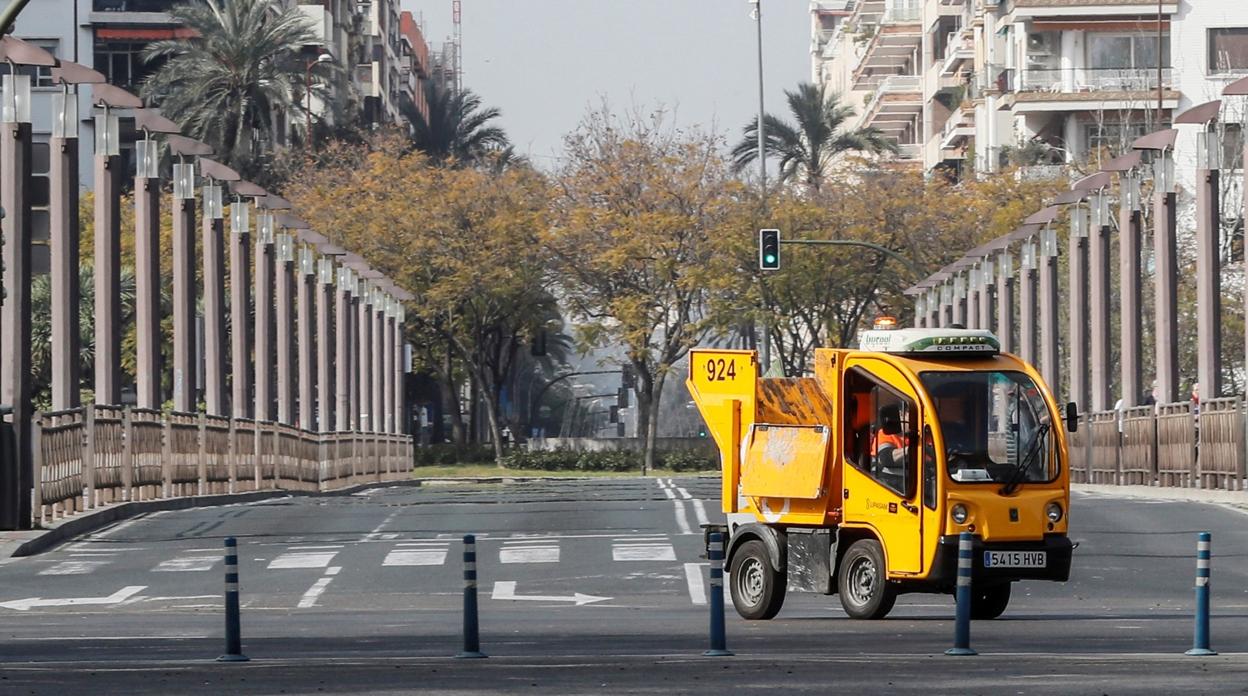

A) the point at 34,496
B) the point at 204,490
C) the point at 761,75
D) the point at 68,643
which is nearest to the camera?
the point at 68,643

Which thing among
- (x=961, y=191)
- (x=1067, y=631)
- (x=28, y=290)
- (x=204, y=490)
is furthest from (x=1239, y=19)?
(x=1067, y=631)

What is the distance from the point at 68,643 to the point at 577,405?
14776 cm

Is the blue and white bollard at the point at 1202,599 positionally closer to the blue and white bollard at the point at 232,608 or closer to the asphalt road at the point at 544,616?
the asphalt road at the point at 544,616

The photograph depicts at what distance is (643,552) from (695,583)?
361 centimetres

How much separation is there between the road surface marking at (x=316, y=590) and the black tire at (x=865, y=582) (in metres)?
5.18

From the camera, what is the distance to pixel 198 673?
14.4 m

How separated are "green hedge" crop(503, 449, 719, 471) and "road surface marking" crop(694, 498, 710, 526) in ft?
177

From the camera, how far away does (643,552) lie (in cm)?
2759

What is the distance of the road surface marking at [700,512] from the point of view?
3296cm

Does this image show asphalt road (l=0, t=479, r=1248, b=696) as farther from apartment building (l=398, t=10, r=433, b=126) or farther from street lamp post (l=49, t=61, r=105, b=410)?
apartment building (l=398, t=10, r=433, b=126)

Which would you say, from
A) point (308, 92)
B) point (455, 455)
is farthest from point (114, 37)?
point (455, 455)

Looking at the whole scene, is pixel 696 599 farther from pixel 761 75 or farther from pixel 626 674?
pixel 761 75

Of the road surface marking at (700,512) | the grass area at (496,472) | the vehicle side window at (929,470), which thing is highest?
the vehicle side window at (929,470)

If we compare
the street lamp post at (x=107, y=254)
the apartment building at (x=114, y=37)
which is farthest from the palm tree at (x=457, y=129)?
the street lamp post at (x=107, y=254)
